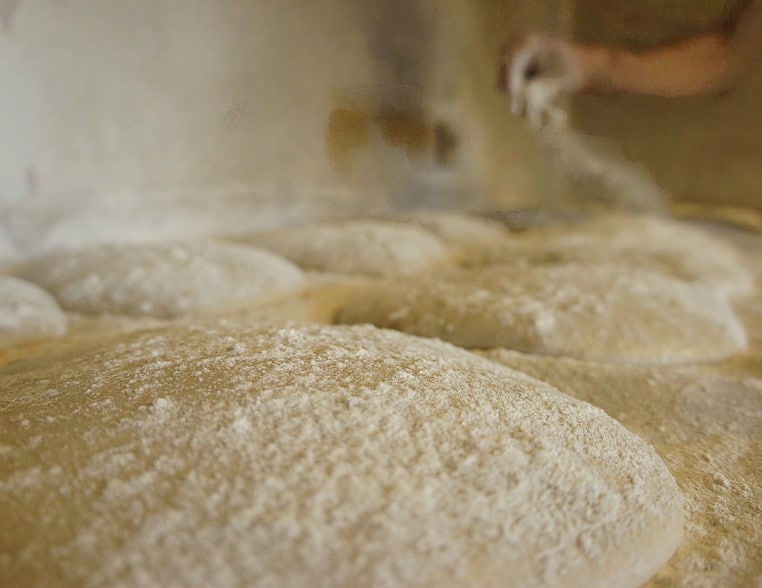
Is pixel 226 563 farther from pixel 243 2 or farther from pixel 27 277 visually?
pixel 243 2

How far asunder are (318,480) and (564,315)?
0.58 m

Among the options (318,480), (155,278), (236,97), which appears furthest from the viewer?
(236,97)

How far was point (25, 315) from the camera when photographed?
2.97 ft

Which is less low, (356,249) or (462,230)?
(356,249)

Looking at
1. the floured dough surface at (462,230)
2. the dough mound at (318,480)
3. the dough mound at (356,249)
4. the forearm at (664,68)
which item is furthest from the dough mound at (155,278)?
the forearm at (664,68)

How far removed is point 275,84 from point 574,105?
1.78m

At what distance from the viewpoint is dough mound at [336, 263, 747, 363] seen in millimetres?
859

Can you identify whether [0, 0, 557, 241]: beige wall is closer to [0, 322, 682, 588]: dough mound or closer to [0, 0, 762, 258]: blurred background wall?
[0, 0, 762, 258]: blurred background wall

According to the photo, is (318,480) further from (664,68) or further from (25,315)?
(664,68)

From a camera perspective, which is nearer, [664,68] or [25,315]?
[25,315]

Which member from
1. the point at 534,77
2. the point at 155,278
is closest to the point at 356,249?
the point at 155,278

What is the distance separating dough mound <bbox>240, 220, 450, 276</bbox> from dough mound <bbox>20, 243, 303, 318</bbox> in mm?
164

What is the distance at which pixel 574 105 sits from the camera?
3.09 m

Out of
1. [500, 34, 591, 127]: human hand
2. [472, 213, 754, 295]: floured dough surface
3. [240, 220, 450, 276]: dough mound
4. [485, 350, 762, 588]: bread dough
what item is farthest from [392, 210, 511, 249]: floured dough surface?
[485, 350, 762, 588]: bread dough
